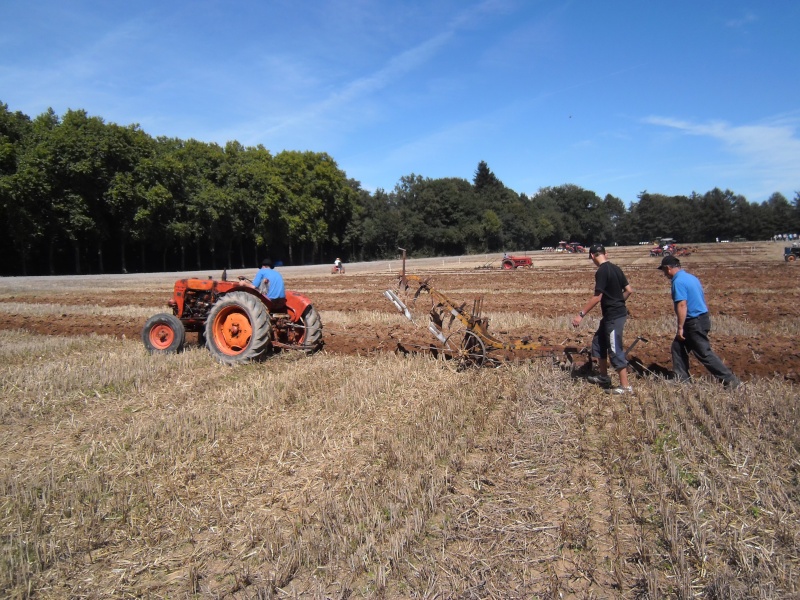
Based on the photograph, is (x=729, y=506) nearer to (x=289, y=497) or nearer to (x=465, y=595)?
(x=465, y=595)

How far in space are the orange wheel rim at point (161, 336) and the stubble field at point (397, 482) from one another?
3.91 feet

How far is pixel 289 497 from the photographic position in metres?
4.02

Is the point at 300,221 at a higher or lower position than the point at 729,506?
higher

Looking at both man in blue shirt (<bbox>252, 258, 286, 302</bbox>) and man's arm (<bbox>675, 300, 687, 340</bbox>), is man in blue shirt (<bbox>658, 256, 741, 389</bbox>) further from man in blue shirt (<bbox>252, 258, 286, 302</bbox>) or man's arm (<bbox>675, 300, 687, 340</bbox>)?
man in blue shirt (<bbox>252, 258, 286, 302</bbox>)

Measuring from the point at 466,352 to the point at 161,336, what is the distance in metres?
5.28

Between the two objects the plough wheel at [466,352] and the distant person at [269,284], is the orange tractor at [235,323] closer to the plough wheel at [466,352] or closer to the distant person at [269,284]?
the distant person at [269,284]

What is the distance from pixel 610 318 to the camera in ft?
21.3

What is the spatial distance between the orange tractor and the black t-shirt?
174 inches

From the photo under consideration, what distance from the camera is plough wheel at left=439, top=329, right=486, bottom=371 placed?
296 inches

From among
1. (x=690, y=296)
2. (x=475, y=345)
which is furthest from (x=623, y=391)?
(x=475, y=345)

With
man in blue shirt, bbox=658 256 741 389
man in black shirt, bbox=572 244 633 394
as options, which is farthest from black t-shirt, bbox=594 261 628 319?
man in blue shirt, bbox=658 256 741 389

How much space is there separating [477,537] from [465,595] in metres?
0.54

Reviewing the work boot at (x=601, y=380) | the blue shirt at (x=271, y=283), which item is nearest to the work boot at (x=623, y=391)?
the work boot at (x=601, y=380)

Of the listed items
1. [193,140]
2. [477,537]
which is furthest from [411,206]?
[477,537]
